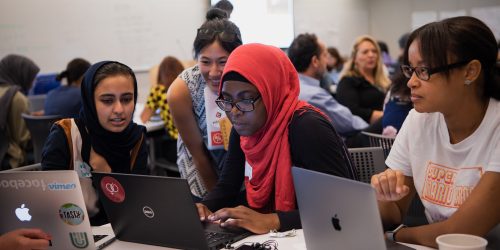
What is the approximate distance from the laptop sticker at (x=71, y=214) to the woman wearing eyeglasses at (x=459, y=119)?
0.94 m

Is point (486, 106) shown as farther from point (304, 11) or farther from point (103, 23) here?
point (304, 11)

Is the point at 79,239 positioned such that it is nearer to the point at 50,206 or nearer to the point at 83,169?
the point at 50,206

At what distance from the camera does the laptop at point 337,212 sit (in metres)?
1.34

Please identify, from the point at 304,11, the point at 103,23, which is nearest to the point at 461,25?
the point at 103,23

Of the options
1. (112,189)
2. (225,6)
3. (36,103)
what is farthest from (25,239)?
(36,103)

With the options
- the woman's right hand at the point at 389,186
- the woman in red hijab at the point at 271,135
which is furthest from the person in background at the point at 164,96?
the woman's right hand at the point at 389,186

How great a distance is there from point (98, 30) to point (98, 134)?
475cm

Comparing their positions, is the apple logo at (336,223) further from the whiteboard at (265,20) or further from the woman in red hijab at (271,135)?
the whiteboard at (265,20)

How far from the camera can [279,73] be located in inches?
87.6

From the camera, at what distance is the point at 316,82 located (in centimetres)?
442

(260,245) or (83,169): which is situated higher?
(83,169)

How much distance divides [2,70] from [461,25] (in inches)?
187

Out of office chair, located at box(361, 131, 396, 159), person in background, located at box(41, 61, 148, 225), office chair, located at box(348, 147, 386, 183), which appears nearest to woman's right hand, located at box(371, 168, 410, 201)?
office chair, located at box(348, 147, 386, 183)

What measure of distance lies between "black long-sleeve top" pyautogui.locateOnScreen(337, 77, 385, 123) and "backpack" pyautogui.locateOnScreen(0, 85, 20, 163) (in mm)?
2783
